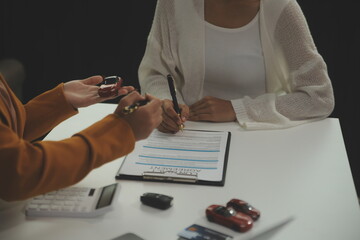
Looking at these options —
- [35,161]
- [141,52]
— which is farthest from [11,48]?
[35,161]

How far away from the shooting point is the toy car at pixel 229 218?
845 millimetres

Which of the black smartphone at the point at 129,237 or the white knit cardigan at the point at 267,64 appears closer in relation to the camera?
the black smartphone at the point at 129,237

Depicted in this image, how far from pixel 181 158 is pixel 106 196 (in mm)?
238

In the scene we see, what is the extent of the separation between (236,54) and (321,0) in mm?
940

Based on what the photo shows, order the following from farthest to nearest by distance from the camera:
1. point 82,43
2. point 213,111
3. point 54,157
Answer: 1. point 82,43
2. point 213,111
3. point 54,157

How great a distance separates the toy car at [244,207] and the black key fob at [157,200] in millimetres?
A: 125

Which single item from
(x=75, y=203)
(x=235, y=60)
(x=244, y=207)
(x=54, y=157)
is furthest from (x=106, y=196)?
(x=235, y=60)

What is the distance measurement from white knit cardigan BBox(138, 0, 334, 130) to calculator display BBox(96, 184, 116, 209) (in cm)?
48

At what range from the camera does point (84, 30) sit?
2666 millimetres

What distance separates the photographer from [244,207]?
89cm

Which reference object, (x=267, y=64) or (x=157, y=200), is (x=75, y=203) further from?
(x=267, y=64)

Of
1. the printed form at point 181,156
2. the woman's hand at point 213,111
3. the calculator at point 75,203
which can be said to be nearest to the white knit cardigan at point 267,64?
the woman's hand at point 213,111

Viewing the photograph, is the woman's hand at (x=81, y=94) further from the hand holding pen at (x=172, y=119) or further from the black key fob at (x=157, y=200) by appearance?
the black key fob at (x=157, y=200)

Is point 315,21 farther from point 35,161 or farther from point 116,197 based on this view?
point 35,161
